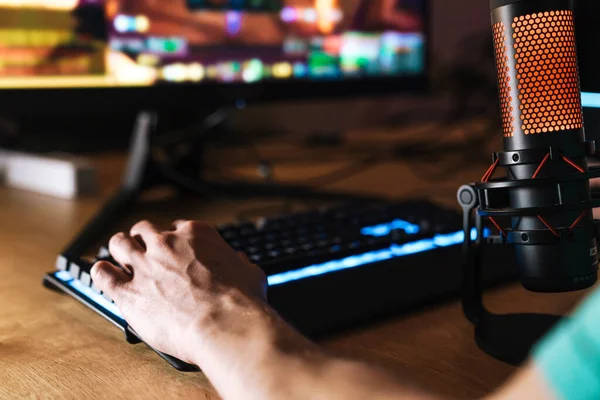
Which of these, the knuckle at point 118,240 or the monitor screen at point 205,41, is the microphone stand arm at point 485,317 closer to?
the knuckle at point 118,240

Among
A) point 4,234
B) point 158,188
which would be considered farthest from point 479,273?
point 158,188

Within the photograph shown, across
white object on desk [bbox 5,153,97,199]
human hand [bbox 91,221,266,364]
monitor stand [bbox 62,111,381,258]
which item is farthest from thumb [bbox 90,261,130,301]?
white object on desk [bbox 5,153,97,199]

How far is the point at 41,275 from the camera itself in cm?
62

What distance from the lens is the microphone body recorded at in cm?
41

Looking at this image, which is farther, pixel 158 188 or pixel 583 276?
pixel 158 188

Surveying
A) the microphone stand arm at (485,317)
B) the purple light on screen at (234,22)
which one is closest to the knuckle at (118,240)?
the microphone stand arm at (485,317)

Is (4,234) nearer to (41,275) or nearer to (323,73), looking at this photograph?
(41,275)

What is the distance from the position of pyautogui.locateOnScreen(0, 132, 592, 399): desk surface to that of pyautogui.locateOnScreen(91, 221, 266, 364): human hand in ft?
0.09

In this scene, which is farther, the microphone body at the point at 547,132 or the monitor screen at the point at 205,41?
the monitor screen at the point at 205,41

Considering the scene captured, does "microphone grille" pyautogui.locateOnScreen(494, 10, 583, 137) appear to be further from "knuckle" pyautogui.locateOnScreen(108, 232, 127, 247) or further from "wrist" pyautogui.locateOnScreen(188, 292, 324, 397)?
"knuckle" pyautogui.locateOnScreen(108, 232, 127, 247)

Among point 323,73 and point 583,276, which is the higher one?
point 323,73

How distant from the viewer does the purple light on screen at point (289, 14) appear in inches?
38.8

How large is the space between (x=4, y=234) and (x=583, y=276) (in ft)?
2.03

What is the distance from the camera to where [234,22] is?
95 centimetres
